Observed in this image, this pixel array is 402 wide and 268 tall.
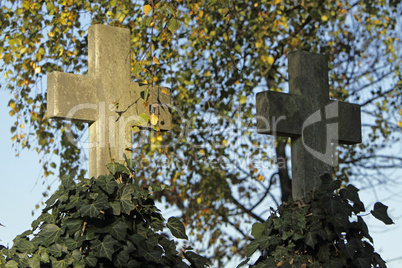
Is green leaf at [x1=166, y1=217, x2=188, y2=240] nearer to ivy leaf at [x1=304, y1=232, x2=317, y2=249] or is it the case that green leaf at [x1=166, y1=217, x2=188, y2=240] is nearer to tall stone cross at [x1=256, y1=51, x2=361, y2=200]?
ivy leaf at [x1=304, y1=232, x2=317, y2=249]

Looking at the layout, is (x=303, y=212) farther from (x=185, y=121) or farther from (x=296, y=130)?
(x=185, y=121)

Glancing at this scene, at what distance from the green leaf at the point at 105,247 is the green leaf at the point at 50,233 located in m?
0.24

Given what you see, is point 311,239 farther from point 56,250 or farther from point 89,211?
point 56,250

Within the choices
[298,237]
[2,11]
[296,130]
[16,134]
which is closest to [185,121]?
[16,134]

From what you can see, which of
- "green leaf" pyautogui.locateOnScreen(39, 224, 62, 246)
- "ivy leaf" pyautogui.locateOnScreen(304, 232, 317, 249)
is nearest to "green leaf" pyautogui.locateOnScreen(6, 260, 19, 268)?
"green leaf" pyautogui.locateOnScreen(39, 224, 62, 246)

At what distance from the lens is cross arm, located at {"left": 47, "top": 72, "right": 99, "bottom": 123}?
3682 millimetres

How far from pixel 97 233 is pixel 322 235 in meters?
1.30

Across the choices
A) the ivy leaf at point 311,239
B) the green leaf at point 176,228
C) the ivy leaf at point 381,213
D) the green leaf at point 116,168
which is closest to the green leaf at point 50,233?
the green leaf at point 116,168

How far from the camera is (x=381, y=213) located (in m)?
3.70

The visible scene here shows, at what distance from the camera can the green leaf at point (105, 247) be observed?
315 centimetres

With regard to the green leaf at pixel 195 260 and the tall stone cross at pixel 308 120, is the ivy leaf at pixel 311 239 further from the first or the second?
the green leaf at pixel 195 260

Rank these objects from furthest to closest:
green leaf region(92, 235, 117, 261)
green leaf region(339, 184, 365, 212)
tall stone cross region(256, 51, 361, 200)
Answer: tall stone cross region(256, 51, 361, 200) → green leaf region(339, 184, 365, 212) → green leaf region(92, 235, 117, 261)

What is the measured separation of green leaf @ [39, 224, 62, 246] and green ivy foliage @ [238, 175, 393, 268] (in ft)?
3.73

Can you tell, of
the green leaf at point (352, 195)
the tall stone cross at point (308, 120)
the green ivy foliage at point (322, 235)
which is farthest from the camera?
the tall stone cross at point (308, 120)
